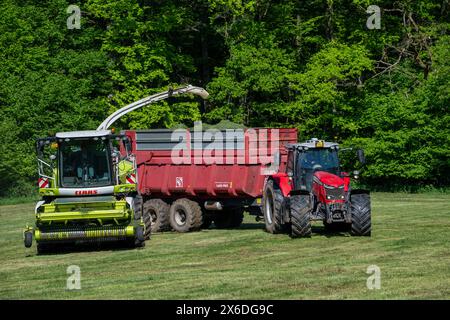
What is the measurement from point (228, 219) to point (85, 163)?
24.9ft

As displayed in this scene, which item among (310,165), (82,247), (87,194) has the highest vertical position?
(310,165)

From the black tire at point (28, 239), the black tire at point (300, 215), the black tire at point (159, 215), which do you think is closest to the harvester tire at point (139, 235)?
the black tire at point (28, 239)

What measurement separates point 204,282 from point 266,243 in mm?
6892

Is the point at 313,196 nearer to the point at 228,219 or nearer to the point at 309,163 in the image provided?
the point at 309,163

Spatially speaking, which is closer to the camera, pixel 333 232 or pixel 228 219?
pixel 333 232

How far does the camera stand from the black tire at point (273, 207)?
84.4ft

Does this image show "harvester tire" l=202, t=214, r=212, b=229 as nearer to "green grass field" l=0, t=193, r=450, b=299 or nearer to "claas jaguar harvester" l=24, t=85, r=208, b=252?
"green grass field" l=0, t=193, r=450, b=299

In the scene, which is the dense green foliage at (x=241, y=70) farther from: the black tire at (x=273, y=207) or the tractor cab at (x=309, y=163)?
the tractor cab at (x=309, y=163)

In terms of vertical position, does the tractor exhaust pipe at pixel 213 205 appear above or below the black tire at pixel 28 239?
above

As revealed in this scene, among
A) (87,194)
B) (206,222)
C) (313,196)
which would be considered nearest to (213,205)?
(206,222)

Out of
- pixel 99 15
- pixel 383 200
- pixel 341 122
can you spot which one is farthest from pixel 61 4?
pixel 383 200

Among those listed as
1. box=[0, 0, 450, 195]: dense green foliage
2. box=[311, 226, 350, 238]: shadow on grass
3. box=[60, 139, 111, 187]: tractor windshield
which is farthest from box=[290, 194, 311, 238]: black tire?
box=[0, 0, 450, 195]: dense green foliage

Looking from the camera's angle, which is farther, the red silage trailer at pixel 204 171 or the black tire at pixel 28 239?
the red silage trailer at pixel 204 171

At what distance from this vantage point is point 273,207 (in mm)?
26297
